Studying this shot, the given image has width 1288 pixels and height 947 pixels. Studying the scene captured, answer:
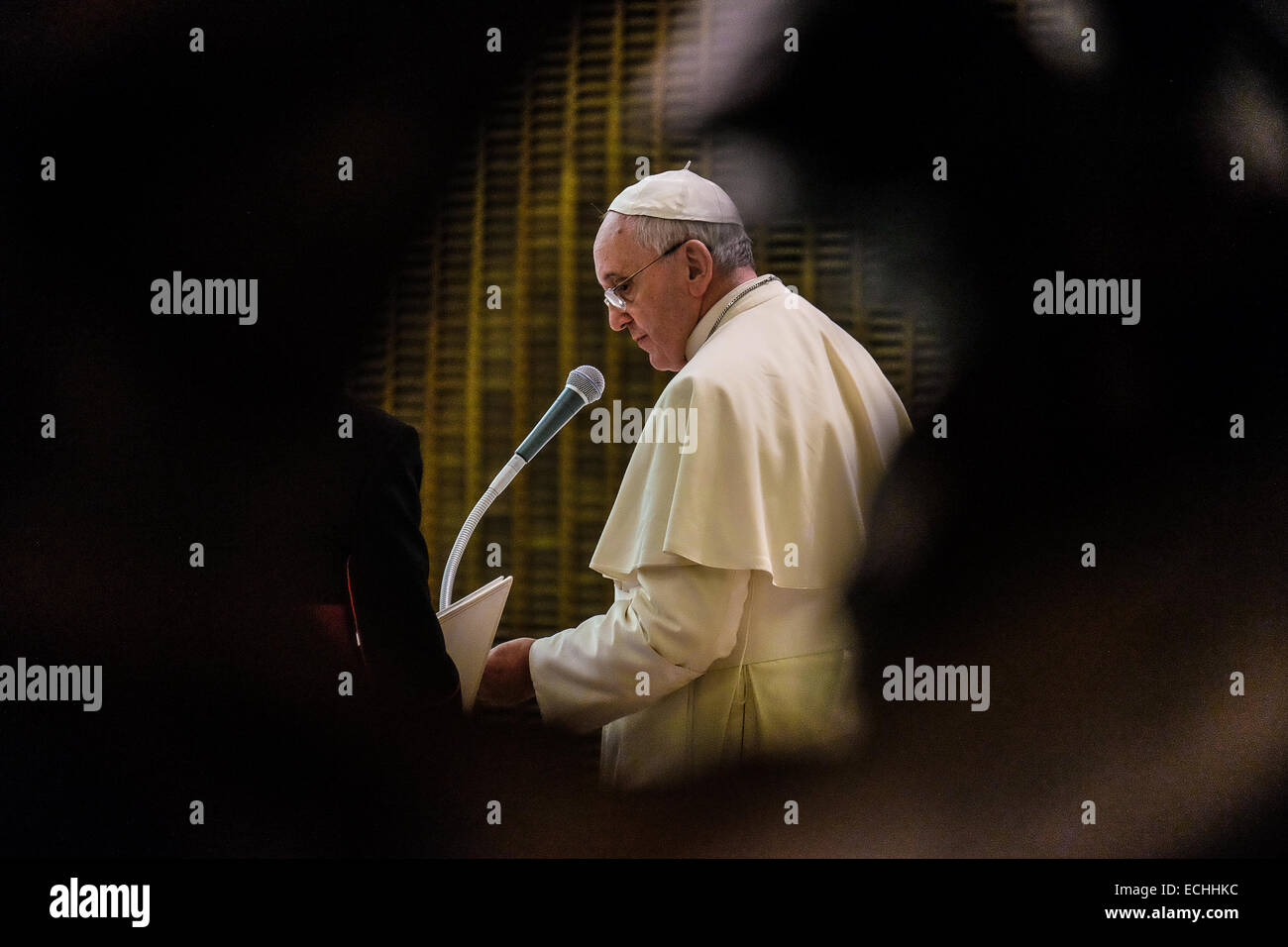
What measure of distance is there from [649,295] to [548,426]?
0.44 metres

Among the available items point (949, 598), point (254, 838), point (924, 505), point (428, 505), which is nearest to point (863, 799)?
point (949, 598)

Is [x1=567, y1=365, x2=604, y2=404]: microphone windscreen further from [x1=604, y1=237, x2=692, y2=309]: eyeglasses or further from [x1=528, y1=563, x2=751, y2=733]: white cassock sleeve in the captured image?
[x1=528, y1=563, x2=751, y2=733]: white cassock sleeve

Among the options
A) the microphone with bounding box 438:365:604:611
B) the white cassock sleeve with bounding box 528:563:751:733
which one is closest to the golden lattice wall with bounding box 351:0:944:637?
the microphone with bounding box 438:365:604:611

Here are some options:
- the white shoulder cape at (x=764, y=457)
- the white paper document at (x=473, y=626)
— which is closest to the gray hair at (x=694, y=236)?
the white shoulder cape at (x=764, y=457)

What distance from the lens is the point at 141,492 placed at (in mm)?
3051

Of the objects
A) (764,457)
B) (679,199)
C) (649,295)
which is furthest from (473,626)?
(679,199)

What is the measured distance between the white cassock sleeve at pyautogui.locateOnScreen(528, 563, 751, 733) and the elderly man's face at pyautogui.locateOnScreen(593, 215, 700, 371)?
0.59 m

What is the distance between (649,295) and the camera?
293 centimetres

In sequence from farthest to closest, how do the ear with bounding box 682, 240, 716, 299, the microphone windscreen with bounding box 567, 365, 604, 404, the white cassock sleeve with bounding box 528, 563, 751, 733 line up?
the microphone windscreen with bounding box 567, 365, 604, 404 → the ear with bounding box 682, 240, 716, 299 → the white cassock sleeve with bounding box 528, 563, 751, 733

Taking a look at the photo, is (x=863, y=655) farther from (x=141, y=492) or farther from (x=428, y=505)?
(x=141, y=492)

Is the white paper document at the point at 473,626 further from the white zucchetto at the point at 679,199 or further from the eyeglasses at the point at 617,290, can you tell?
the white zucchetto at the point at 679,199

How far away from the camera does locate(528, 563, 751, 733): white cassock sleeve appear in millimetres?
2762

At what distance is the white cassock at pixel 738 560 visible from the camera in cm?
278
